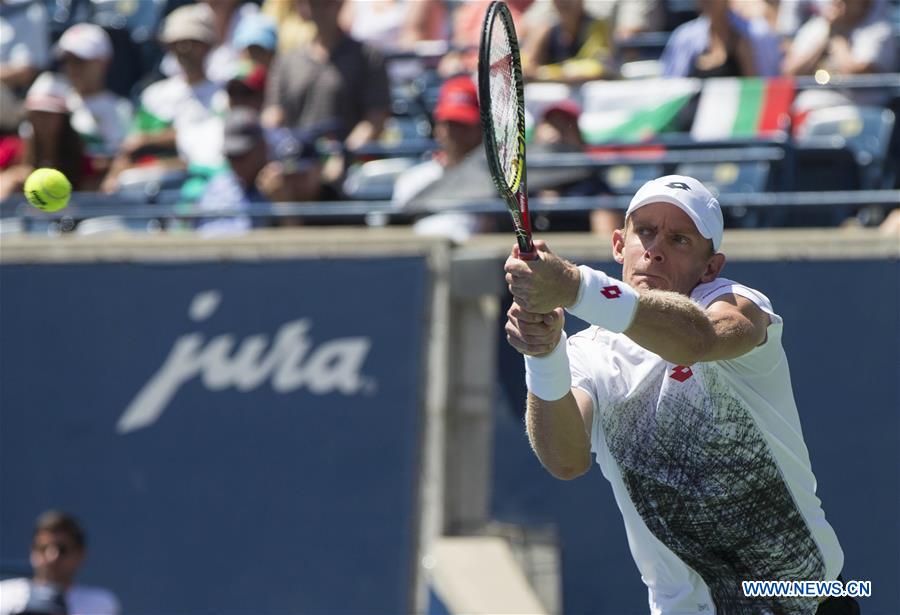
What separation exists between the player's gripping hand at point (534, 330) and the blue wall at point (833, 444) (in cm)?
370

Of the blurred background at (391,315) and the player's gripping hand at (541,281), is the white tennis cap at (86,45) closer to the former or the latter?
the blurred background at (391,315)

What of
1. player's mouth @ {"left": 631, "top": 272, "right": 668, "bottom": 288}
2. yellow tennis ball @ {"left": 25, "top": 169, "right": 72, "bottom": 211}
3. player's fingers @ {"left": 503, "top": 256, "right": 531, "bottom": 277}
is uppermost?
yellow tennis ball @ {"left": 25, "top": 169, "right": 72, "bottom": 211}

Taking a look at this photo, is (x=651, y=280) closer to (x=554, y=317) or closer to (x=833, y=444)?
(x=554, y=317)

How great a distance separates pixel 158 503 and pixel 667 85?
3.55 metres

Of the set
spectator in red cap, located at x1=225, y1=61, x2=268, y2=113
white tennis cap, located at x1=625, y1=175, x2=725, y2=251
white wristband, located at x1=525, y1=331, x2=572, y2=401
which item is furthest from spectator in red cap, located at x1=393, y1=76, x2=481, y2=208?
white wristband, located at x1=525, y1=331, x2=572, y2=401

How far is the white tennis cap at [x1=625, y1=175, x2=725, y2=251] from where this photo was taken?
390 cm

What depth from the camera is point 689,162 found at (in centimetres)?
793

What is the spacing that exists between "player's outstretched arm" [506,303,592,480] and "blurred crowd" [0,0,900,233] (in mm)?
3950

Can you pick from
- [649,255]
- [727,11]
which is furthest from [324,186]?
[649,255]

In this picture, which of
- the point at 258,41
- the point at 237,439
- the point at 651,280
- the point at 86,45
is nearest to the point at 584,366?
the point at 651,280

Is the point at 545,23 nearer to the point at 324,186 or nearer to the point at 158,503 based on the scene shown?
the point at 324,186

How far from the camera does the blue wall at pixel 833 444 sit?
721 cm

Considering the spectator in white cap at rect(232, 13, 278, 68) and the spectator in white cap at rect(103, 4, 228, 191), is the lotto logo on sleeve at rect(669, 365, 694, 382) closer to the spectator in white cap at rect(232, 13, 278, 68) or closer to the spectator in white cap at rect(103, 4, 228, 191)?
the spectator in white cap at rect(103, 4, 228, 191)

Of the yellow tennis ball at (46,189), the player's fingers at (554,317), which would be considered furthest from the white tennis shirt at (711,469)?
the yellow tennis ball at (46,189)
